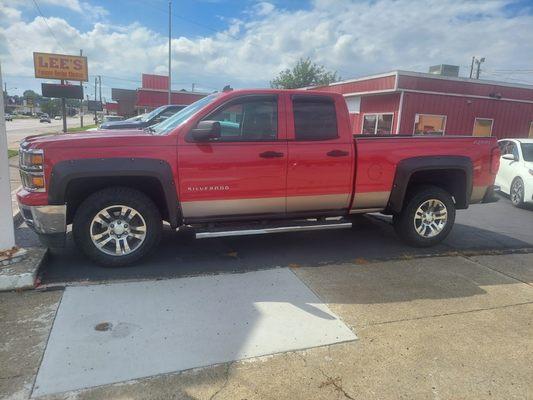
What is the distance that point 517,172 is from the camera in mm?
9883

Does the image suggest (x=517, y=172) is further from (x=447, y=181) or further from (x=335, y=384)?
(x=335, y=384)

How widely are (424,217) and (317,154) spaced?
1881 millimetres

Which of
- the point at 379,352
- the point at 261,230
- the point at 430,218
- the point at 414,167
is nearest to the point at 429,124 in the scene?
the point at 430,218

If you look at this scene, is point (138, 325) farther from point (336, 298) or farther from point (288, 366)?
point (336, 298)

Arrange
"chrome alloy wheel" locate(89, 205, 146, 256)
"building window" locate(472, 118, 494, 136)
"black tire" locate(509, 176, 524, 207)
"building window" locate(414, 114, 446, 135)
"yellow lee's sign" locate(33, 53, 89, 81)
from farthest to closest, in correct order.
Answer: "yellow lee's sign" locate(33, 53, 89, 81) → "building window" locate(472, 118, 494, 136) → "building window" locate(414, 114, 446, 135) → "black tire" locate(509, 176, 524, 207) → "chrome alloy wheel" locate(89, 205, 146, 256)

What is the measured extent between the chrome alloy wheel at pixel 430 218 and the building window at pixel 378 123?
15.0 meters

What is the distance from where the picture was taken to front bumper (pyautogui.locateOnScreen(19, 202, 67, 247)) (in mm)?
4324

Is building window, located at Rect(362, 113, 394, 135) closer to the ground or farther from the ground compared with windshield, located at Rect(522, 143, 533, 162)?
farther from the ground

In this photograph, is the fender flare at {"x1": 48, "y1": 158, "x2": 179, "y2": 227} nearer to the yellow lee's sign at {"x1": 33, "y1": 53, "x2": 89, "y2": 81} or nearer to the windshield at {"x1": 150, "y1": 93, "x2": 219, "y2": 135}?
the windshield at {"x1": 150, "y1": 93, "x2": 219, "y2": 135}

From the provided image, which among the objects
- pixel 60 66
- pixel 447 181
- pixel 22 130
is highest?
pixel 60 66

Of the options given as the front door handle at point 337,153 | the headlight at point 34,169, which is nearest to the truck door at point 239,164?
the front door handle at point 337,153

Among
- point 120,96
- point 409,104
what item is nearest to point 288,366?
point 409,104

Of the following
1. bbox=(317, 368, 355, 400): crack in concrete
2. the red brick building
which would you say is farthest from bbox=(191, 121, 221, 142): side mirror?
the red brick building

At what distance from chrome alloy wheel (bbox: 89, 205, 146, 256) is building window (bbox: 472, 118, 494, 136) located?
2001 cm
